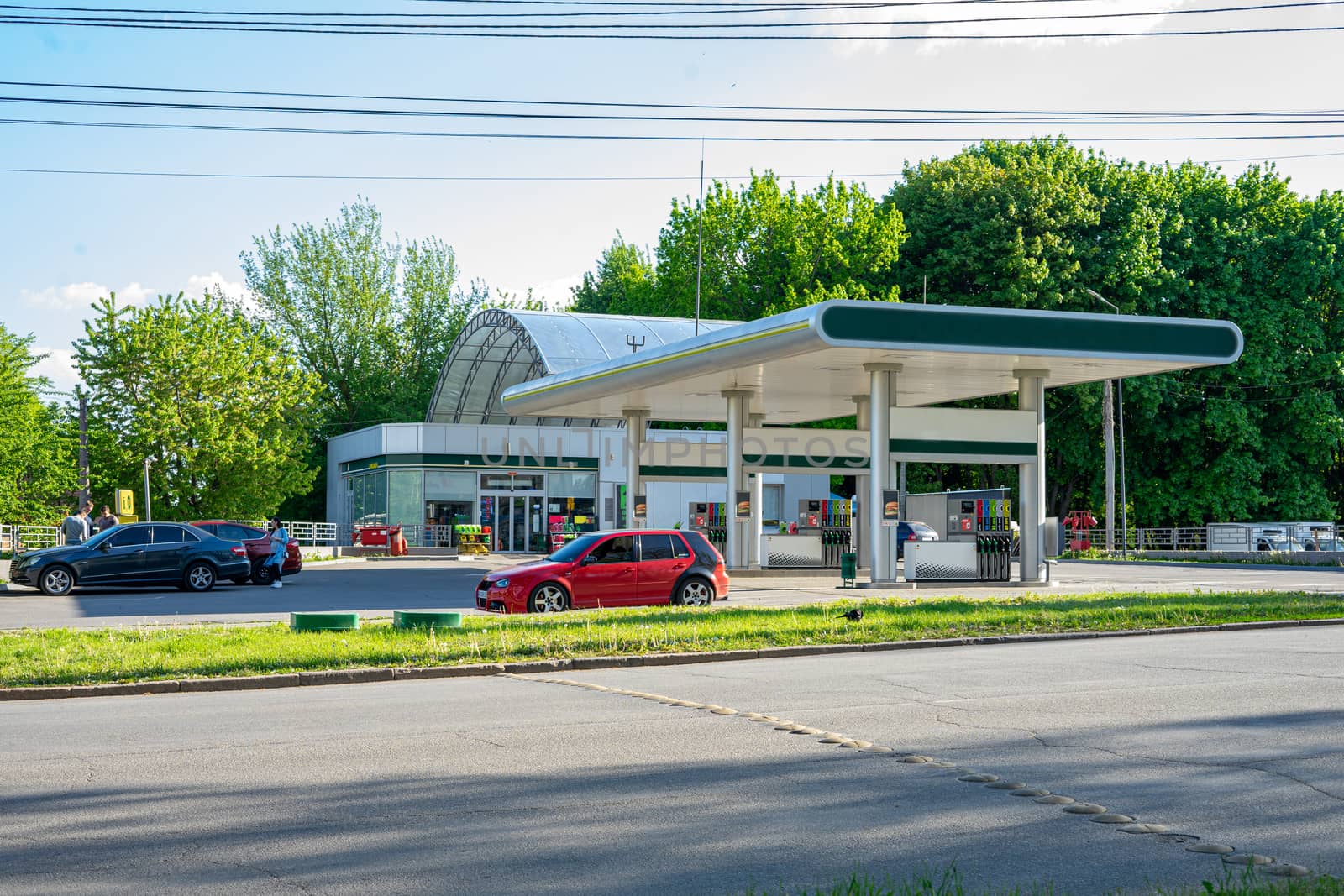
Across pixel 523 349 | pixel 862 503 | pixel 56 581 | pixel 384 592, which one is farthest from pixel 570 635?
pixel 523 349

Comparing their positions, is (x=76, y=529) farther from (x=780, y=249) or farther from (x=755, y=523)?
(x=780, y=249)

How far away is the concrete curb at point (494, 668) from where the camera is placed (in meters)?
13.6

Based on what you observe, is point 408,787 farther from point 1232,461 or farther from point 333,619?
point 1232,461

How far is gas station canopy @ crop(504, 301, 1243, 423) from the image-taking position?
86.6ft

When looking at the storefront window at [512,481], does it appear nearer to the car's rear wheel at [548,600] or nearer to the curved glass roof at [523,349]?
the curved glass roof at [523,349]

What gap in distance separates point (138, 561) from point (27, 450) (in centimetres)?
3451

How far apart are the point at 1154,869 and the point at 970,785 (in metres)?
1.89

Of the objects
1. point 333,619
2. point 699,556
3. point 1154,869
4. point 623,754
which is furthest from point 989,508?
point 1154,869

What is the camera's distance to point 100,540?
1097 inches

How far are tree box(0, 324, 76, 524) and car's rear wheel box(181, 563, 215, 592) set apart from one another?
32.1m

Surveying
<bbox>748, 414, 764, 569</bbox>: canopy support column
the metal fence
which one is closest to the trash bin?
<bbox>748, 414, 764, 569</bbox>: canopy support column

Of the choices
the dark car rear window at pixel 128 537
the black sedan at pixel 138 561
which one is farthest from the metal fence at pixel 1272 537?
the dark car rear window at pixel 128 537

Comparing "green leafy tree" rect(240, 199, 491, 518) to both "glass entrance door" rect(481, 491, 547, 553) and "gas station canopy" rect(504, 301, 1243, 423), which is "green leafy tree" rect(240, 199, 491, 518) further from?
"gas station canopy" rect(504, 301, 1243, 423)

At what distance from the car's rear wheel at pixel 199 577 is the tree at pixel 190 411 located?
77.0ft
